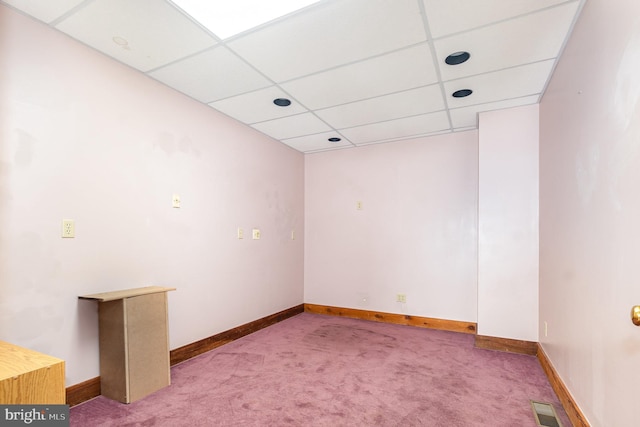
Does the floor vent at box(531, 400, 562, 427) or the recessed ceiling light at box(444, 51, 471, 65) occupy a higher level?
the recessed ceiling light at box(444, 51, 471, 65)

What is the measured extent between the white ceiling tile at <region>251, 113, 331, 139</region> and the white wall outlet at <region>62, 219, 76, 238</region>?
7.31ft

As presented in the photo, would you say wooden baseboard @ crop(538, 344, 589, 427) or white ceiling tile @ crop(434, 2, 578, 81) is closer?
wooden baseboard @ crop(538, 344, 589, 427)

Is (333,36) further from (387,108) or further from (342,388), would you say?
(342,388)

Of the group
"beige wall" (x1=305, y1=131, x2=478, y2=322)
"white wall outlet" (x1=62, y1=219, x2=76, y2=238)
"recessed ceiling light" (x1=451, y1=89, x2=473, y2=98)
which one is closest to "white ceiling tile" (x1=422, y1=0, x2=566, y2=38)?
"recessed ceiling light" (x1=451, y1=89, x2=473, y2=98)

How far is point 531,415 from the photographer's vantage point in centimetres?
216

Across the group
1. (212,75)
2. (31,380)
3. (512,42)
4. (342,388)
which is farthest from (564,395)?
(212,75)

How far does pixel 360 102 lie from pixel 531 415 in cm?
288

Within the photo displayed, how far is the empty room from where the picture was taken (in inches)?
72.2

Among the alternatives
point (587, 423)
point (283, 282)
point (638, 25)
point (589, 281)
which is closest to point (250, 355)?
point (283, 282)

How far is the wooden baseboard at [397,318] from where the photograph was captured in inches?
158

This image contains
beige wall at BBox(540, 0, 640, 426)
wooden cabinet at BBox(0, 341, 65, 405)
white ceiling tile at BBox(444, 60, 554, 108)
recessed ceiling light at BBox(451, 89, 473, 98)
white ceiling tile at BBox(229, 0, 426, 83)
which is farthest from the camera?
recessed ceiling light at BBox(451, 89, 473, 98)

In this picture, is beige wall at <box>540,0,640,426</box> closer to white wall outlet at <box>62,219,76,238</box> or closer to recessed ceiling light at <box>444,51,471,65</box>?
recessed ceiling light at <box>444,51,471,65</box>

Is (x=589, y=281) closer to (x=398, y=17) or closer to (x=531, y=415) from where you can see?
(x=531, y=415)

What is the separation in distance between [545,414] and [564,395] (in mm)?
205
